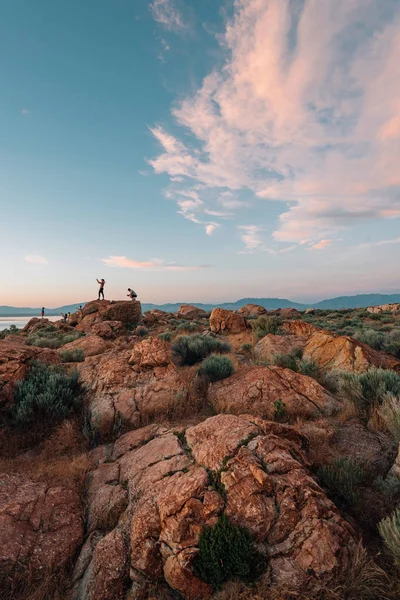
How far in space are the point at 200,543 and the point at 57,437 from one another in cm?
450

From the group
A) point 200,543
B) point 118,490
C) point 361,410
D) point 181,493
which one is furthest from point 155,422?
point 361,410

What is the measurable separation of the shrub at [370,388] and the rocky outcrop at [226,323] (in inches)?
410

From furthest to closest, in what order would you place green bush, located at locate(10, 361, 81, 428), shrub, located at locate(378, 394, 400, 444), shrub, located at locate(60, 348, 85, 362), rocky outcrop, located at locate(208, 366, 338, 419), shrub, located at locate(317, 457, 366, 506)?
shrub, located at locate(60, 348, 85, 362) → rocky outcrop, located at locate(208, 366, 338, 419) → green bush, located at locate(10, 361, 81, 428) → shrub, located at locate(378, 394, 400, 444) → shrub, located at locate(317, 457, 366, 506)

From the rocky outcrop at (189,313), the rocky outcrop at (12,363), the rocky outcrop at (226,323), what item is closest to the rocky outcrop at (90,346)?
the rocky outcrop at (12,363)

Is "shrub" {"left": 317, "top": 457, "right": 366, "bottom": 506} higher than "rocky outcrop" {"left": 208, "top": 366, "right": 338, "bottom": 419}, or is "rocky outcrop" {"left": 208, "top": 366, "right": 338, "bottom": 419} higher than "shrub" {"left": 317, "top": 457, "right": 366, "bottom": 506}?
"rocky outcrop" {"left": 208, "top": 366, "right": 338, "bottom": 419}

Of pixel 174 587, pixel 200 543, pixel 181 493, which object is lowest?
pixel 174 587

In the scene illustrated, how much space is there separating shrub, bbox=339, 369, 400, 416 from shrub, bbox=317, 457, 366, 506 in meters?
2.71

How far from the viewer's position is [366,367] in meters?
9.10

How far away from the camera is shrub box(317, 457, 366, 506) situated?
13.5 feet

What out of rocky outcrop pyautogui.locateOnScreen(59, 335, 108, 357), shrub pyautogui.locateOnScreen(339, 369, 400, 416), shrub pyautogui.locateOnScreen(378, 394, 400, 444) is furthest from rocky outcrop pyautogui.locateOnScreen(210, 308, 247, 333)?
shrub pyautogui.locateOnScreen(378, 394, 400, 444)

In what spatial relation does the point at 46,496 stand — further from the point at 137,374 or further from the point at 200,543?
the point at 137,374

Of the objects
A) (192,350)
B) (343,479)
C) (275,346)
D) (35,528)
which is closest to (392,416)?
(343,479)

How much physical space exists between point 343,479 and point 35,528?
4505 mm

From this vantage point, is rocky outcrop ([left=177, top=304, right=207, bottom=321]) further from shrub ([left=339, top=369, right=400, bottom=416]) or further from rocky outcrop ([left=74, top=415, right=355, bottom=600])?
rocky outcrop ([left=74, top=415, right=355, bottom=600])
